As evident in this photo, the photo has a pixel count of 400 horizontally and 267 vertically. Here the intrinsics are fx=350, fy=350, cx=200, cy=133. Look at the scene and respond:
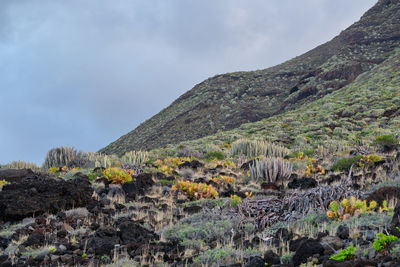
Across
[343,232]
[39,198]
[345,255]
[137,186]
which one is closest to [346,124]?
[137,186]

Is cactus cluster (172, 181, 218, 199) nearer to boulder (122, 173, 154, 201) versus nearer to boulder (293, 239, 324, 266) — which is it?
boulder (122, 173, 154, 201)

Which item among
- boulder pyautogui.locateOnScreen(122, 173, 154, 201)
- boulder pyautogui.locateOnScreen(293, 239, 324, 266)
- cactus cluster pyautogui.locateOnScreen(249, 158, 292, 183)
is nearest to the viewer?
boulder pyautogui.locateOnScreen(293, 239, 324, 266)

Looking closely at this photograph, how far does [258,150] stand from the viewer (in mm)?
14547

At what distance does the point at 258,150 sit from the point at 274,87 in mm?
39364

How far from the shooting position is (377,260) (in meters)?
2.77

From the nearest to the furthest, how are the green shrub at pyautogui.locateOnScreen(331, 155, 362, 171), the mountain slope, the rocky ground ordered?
the rocky ground
the green shrub at pyautogui.locateOnScreen(331, 155, 362, 171)
the mountain slope

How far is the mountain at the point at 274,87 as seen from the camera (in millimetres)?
42781

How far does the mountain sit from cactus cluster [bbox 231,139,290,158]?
2403 cm

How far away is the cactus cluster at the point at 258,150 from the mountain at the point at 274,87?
24.0m

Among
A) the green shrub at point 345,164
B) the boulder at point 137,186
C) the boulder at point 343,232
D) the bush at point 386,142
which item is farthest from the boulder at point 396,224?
the bush at point 386,142

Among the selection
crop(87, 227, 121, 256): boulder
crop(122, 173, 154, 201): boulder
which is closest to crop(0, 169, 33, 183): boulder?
crop(122, 173, 154, 201): boulder

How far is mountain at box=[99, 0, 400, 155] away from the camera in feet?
140

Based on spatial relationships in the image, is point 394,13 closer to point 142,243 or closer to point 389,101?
point 389,101

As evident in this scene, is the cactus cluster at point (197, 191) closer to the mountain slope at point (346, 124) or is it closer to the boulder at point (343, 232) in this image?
the boulder at point (343, 232)
